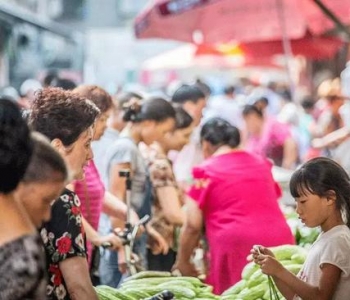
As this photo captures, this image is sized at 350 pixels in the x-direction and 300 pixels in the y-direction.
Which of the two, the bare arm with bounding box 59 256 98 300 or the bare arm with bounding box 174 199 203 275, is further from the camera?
the bare arm with bounding box 174 199 203 275

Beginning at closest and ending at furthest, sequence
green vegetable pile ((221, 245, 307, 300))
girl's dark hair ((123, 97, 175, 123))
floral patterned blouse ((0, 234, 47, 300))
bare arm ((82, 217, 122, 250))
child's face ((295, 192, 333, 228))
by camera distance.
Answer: floral patterned blouse ((0, 234, 47, 300)) < child's face ((295, 192, 333, 228)) < green vegetable pile ((221, 245, 307, 300)) < bare arm ((82, 217, 122, 250)) < girl's dark hair ((123, 97, 175, 123))

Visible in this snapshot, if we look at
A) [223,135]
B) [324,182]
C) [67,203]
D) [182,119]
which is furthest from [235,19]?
[67,203]

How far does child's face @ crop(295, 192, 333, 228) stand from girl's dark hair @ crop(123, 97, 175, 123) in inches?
136

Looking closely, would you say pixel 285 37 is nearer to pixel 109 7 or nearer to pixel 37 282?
pixel 37 282

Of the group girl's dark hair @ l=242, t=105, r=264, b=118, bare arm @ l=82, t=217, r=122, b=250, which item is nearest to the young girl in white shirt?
bare arm @ l=82, t=217, r=122, b=250

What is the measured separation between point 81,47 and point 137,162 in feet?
83.2

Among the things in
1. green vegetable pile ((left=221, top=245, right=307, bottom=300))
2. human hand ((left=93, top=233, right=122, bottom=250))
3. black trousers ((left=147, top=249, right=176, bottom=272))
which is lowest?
black trousers ((left=147, top=249, right=176, bottom=272))

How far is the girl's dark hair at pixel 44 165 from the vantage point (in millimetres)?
4254

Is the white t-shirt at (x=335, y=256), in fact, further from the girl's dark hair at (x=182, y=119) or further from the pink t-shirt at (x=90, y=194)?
the girl's dark hair at (x=182, y=119)

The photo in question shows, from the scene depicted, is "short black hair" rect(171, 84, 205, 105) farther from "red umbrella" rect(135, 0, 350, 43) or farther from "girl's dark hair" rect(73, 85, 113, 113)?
"girl's dark hair" rect(73, 85, 113, 113)

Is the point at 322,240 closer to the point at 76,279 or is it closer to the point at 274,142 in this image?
the point at 76,279

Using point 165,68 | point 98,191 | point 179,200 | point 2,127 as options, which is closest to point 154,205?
point 179,200

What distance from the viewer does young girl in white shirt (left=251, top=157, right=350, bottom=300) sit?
19.9 feet

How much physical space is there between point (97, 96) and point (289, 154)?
758 cm
